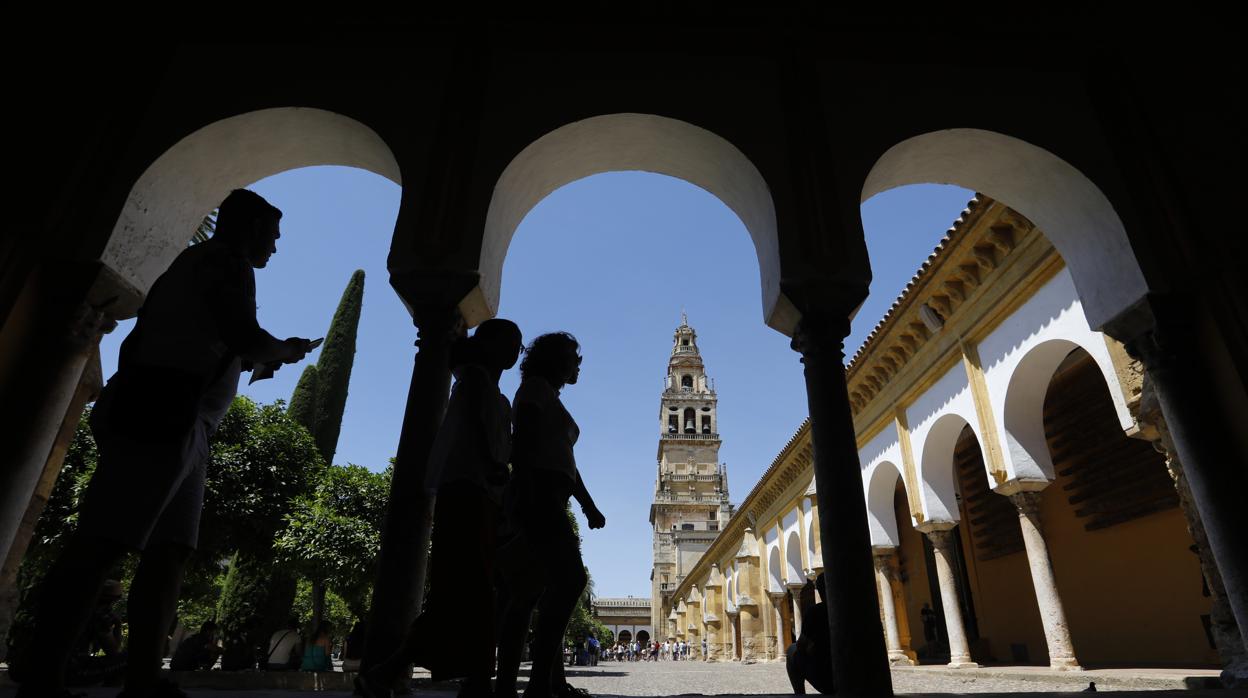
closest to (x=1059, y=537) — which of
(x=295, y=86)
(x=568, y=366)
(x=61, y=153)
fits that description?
(x=568, y=366)

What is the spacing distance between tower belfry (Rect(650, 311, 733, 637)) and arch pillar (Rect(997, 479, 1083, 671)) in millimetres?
45925

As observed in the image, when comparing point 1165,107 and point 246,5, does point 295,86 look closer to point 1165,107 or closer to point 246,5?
point 246,5

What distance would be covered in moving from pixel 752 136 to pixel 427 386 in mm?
2763

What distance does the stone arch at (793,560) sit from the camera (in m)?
19.1

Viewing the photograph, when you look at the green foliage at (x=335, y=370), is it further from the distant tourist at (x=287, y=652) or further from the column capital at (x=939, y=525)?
the column capital at (x=939, y=525)

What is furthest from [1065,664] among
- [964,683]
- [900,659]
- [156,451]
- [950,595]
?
[156,451]

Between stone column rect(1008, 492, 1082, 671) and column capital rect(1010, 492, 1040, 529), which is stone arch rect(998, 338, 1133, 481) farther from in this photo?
stone column rect(1008, 492, 1082, 671)

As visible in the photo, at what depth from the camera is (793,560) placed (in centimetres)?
1952

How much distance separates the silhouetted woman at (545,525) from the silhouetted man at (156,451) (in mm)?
969

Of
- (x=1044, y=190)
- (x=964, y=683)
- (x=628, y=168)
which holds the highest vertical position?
(x=628, y=168)

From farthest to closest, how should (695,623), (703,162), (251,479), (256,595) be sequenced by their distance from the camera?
(695,623) → (256,595) → (251,479) → (703,162)

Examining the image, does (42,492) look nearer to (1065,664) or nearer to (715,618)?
(1065,664)

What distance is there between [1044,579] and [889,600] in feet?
17.5

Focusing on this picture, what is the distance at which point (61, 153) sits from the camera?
12.9 feet
